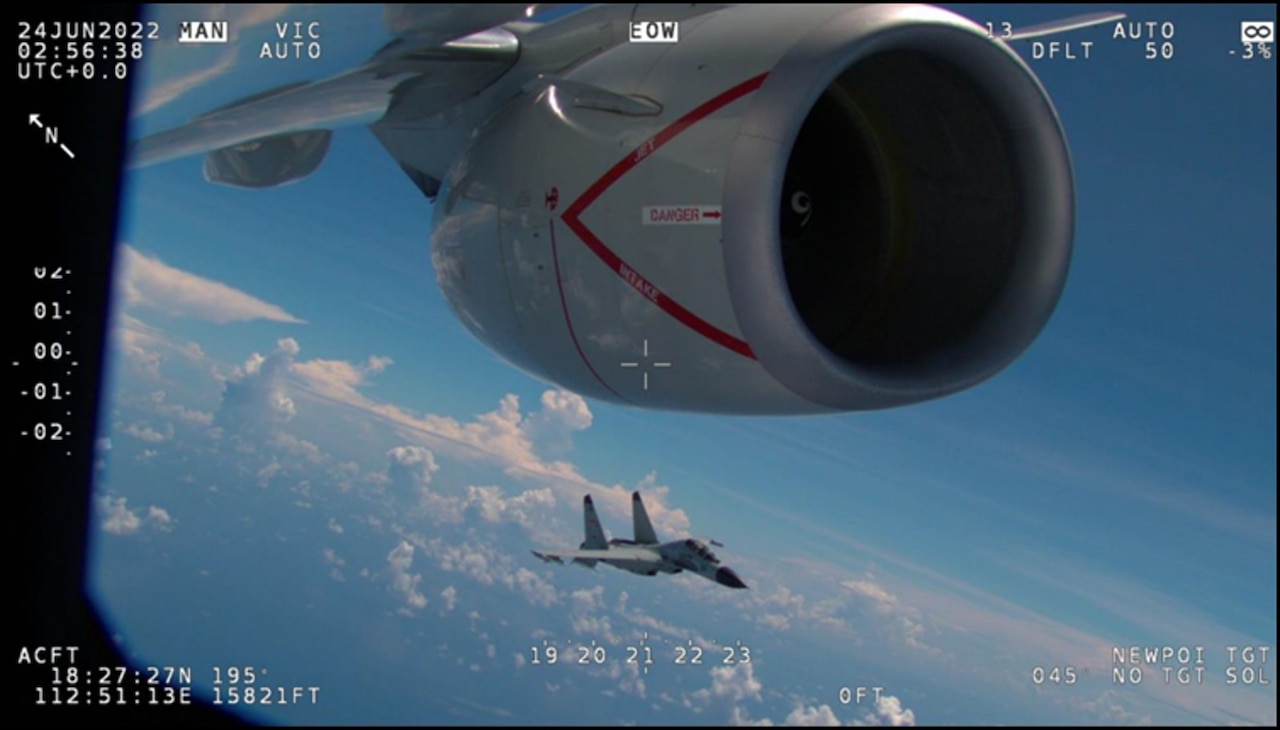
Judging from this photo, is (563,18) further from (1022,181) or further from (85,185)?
(85,185)

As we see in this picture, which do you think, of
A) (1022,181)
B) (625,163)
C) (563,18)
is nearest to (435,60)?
(563,18)

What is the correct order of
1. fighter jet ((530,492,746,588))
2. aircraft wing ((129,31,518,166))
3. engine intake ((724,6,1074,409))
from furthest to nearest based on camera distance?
fighter jet ((530,492,746,588)) → aircraft wing ((129,31,518,166)) → engine intake ((724,6,1074,409))

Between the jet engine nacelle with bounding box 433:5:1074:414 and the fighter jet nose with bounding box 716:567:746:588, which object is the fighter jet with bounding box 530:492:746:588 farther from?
the jet engine nacelle with bounding box 433:5:1074:414

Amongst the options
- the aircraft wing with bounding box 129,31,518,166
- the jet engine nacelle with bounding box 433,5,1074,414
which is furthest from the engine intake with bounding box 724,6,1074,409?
the aircraft wing with bounding box 129,31,518,166

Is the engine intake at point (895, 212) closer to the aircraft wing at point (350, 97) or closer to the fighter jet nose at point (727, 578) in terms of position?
the aircraft wing at point (350, 97)

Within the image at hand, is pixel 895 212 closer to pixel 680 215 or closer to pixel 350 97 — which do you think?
pixel 680 215

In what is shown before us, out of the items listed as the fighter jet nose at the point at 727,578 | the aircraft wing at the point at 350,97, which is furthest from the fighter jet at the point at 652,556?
the aircraft wing at the point at 350,97

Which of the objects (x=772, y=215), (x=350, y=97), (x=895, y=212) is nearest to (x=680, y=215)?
(x=772, y=215)
